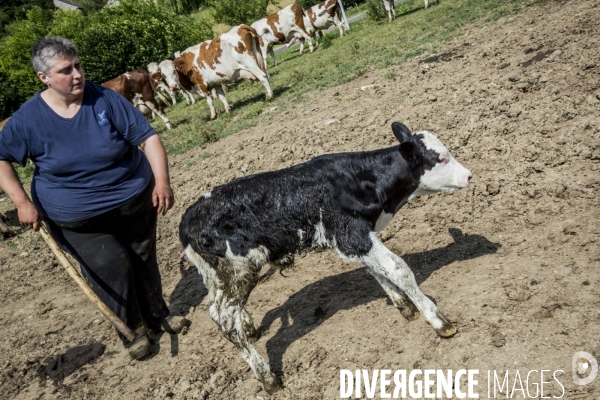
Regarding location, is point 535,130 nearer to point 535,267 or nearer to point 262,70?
point 535,267

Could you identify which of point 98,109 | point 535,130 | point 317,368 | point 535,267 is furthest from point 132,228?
point 535,130

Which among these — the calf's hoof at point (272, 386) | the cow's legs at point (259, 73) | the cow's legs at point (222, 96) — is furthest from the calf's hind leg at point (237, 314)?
the cow's legs at point (222, 96)

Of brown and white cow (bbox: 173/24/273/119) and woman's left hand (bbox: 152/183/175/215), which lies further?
brown and white cow (bbox: 173/24/273/119)

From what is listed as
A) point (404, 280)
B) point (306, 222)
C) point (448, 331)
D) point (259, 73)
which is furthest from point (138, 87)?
point (448, 331)

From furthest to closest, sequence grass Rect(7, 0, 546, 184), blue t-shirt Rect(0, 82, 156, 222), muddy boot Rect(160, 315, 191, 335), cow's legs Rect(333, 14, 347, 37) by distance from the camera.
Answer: cow's legs Rect(333, 14, 347, 37) → grass Rect(7, 0, 546, 184) → muddy boot Rect(160, 315, 191, 335) → blue t-shirt Rect(0, 82, 156, 222)

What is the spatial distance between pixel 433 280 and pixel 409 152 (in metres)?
1.22

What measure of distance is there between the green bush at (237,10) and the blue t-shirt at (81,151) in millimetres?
29478

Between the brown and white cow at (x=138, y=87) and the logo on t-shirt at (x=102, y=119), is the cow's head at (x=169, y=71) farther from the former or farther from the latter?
the logo on t-shirt at (x=102, y=119)

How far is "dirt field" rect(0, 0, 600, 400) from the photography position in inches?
147

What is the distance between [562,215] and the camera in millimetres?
4863

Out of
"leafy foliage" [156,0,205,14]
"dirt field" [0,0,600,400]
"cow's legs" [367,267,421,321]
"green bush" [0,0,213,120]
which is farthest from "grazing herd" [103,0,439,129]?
"leafy foliage" [156,0,205,14]

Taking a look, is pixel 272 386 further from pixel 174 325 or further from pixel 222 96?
pixel 222 96

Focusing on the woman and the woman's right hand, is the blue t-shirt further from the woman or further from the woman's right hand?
the woman's right hand

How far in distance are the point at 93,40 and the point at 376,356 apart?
25.0 meters
